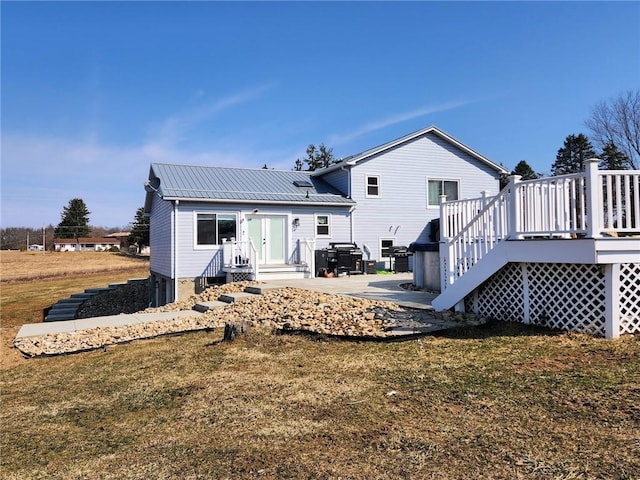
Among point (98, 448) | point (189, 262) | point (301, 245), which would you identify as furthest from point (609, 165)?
point (98, 448)

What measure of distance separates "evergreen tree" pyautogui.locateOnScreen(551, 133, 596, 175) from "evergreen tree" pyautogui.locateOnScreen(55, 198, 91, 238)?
227 ft

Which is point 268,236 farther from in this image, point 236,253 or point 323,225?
point 323,225

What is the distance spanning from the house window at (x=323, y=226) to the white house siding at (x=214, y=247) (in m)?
0.19

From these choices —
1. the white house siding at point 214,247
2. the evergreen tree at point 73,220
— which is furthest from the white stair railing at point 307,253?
the evergreen tree at point 73,220

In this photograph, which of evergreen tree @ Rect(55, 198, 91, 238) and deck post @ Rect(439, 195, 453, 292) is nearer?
deck post @ Rect(439, 195, 453, 292)

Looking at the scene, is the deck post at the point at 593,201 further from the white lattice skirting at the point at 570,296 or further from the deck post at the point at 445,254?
the deck post at the point at 445,254

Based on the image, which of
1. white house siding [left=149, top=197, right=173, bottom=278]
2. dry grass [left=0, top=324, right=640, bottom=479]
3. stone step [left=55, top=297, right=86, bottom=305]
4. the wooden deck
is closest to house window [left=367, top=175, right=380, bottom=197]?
white house siding [left=149, top=197, right=173, bottom=278]

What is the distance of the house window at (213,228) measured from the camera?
15.4 m

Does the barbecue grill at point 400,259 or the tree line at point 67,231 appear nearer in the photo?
the barbecue grill at point 400,259

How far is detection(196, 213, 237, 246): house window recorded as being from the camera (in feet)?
50.5

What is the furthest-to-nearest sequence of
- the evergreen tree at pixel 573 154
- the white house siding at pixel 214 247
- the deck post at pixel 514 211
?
the evergreen tree at pixel 573 154, the white house siding at pixel 214 247, the deck post at pixel 514 211

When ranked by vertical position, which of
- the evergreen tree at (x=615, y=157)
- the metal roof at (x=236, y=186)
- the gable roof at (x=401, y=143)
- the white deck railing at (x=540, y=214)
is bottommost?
the white deck railing at (x=540, y=214)

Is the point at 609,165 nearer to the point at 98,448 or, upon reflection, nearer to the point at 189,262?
the point at 189,262

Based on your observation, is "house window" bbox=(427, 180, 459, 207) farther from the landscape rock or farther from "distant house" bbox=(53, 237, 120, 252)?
"distant house" bbox=(53, 237, 120, 252)
